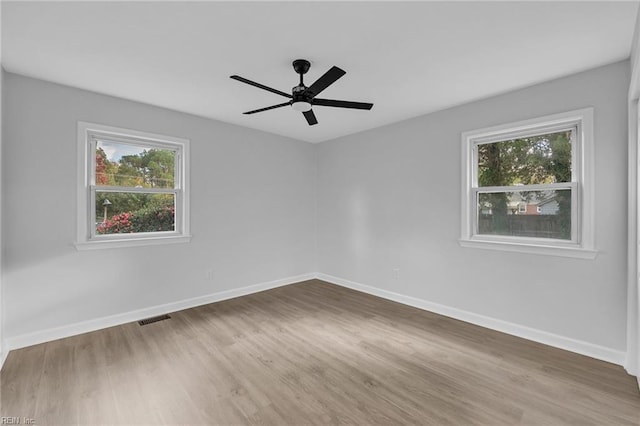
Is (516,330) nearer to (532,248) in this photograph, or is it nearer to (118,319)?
(532,248)

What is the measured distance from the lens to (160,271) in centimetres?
358

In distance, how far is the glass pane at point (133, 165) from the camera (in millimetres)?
3240

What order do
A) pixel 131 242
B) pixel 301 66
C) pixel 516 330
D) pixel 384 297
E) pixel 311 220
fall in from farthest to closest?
1. pixel 311 220
2. pixel 384 297
3. pixel 131 242
4. pixel 516 330
5. pixel 301 66

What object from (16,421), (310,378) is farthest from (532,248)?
(16,421)

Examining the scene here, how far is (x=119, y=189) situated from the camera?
3287mm

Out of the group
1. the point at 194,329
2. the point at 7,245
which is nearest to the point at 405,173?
the point at 194,329

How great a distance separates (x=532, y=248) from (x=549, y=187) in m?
0.62

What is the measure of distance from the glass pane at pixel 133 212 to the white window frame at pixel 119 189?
56 millimetres

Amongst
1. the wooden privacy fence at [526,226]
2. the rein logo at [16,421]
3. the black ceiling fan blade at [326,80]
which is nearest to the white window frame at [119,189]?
the rein logo at [16,421]

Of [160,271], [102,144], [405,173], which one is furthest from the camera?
[405,173]

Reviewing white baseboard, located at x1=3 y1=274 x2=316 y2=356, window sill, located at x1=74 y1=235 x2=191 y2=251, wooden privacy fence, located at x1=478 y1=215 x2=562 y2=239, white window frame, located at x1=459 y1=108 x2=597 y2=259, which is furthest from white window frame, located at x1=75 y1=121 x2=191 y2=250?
wooden privacy fence, located at x1=478 y1=215 x2=562 y2=239

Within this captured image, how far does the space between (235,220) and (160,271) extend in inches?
46.3

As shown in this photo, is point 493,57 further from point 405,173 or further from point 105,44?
point 105,44

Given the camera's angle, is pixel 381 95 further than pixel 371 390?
Yes
